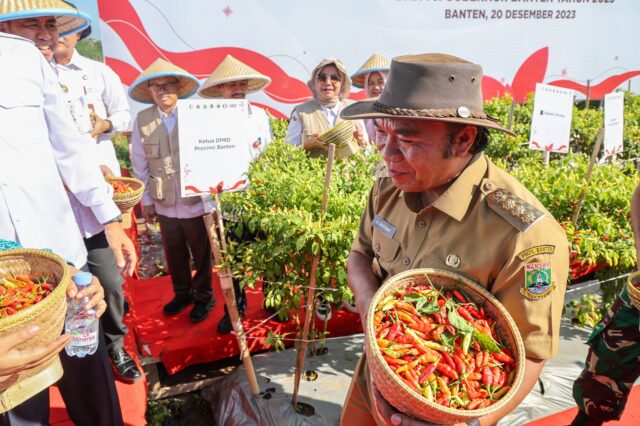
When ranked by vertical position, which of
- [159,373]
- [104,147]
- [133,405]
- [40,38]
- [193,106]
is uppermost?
[40,38]

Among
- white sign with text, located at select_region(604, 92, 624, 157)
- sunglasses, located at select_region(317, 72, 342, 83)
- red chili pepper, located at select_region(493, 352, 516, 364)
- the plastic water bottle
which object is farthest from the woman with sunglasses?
red chili pepper, located at select_region(493, 352, 516, 364)

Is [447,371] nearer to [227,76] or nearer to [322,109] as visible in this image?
[227,76]

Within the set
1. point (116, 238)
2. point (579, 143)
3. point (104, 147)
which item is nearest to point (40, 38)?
point (116, 238)

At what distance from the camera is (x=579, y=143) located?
20.1 ft

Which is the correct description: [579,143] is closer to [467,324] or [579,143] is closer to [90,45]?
[467,324]

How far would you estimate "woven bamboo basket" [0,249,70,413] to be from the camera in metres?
1.27

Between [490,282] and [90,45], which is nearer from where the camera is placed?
[490,282]

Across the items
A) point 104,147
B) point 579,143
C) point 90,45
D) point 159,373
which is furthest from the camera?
point 90,45

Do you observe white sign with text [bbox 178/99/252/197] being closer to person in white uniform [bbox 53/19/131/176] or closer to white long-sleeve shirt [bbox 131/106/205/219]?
white long-sleeve shirt [bbox 131/106/205/219]

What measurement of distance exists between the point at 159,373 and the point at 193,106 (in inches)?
84.9

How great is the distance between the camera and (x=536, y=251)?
125cm

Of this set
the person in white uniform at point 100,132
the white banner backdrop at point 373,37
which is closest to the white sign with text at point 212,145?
the person in white uniform at point 100,132

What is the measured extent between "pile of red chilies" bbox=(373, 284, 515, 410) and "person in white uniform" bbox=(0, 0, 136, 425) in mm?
1199

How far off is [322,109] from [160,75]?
1.54 m
